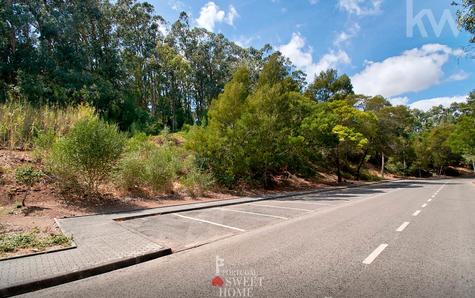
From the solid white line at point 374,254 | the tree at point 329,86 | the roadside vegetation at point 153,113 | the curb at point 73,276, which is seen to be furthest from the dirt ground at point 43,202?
the tree at point 329,86

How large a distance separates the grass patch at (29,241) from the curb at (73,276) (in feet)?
5.73

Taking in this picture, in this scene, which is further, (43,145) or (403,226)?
(43,145)

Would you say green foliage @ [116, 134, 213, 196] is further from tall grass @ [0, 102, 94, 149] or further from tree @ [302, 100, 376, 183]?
tree @ [302, 100, 376, 183]

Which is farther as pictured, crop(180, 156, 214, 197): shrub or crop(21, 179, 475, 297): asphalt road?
crop(180, 156, 214, 197): shrub

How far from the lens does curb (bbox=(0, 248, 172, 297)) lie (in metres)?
4.14

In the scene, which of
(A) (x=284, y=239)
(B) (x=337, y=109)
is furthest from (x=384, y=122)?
(A) (x=284, y=239)

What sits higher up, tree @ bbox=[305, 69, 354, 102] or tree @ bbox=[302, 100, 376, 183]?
tree @ bbox=[305, 69, 354, 102]

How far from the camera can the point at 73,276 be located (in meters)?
4.65

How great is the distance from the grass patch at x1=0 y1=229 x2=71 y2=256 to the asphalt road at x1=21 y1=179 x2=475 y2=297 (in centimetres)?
205

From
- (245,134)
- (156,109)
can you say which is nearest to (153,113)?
(156,109)

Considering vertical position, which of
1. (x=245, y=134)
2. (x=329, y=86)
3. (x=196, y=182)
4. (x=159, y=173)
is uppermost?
(x=329, y=86)

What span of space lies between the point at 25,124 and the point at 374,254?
16.0 metres

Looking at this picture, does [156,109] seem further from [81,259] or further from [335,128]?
[81,259]

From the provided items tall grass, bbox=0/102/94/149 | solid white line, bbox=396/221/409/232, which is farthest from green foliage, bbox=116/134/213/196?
solid white line, bbox=396/221/409/232
